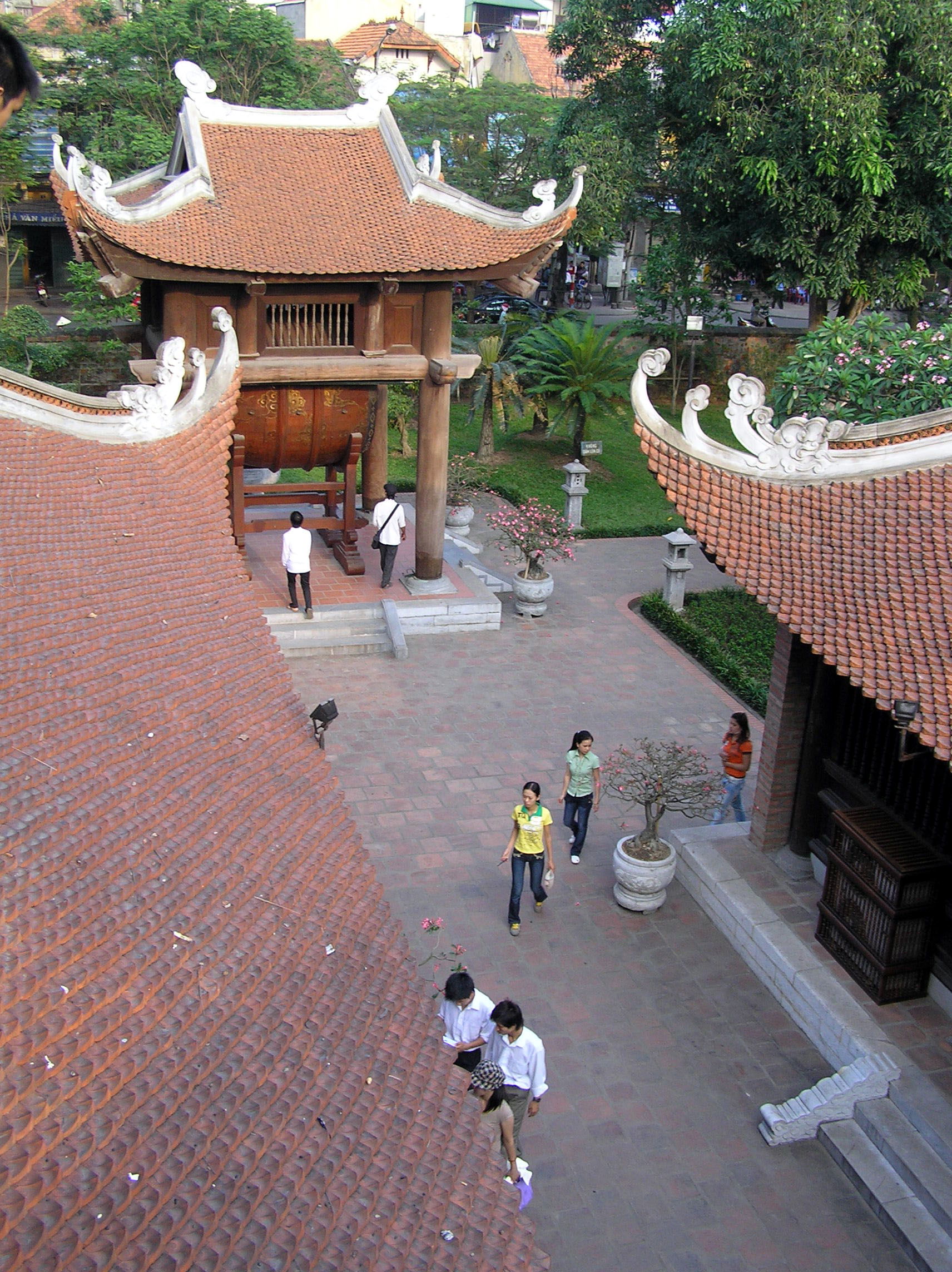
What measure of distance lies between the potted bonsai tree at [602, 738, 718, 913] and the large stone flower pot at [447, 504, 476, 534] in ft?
33.0

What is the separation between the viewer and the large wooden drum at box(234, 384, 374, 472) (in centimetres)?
1670

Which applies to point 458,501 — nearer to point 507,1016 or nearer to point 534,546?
point 534,546

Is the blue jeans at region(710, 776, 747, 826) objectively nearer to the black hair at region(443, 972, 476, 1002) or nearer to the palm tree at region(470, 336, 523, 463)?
the black hair at region(443, 972, 476, 1002)

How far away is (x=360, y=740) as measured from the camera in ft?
46.5

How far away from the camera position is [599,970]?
33.8 feet

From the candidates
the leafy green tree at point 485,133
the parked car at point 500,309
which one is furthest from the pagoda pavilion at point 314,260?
the leafy green tree at point 485,133

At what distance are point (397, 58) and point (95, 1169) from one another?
56.9 metres

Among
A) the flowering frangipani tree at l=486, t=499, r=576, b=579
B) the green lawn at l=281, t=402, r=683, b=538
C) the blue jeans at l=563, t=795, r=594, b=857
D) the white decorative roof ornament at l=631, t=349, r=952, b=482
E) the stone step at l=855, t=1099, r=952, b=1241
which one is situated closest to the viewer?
the stone step at l=855, t=1099, r=952, b=1241

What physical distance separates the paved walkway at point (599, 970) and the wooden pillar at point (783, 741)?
3.71ft

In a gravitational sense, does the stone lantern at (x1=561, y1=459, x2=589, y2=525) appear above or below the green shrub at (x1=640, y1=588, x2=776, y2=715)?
above

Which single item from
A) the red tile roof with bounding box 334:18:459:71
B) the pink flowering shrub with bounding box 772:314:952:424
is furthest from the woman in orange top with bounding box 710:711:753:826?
the red tile roof with bounding box 334:18:459:71

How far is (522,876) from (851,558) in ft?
13.1

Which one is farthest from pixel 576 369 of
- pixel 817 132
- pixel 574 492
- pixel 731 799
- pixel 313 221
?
pixel 731 799

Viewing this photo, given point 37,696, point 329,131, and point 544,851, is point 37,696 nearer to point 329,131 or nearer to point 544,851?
point 544,851
